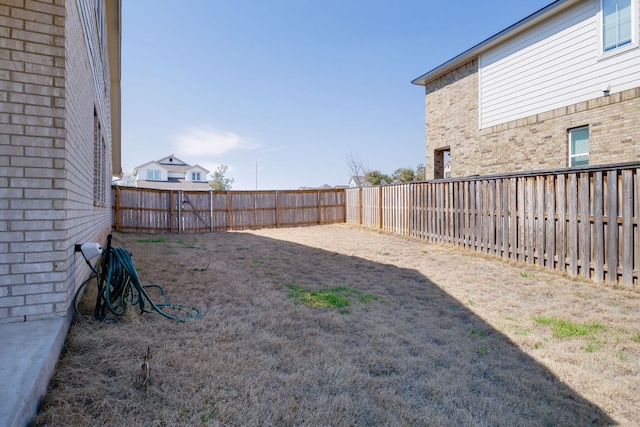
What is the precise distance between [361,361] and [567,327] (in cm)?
249

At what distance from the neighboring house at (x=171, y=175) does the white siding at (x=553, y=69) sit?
3458 cm

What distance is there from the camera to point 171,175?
42.0 meters

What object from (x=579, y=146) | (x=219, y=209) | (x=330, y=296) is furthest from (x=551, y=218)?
(x=219, y=209)

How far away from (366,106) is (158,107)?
648 inches

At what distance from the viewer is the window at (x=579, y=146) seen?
Answer: 7.71 metres

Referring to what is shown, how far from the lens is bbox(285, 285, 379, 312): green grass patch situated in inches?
163

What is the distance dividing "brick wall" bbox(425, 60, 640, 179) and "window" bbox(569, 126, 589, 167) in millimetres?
143

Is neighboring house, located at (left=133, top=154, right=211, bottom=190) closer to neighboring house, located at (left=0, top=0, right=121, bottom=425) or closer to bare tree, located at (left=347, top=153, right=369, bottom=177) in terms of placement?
bare tree, located at (left=347, top=153, right=369, bottom=177)

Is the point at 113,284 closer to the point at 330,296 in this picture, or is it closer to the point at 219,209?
the point at 330,296

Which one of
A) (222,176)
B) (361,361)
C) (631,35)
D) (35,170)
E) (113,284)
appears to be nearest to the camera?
(35,170)

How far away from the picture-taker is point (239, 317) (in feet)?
11.6

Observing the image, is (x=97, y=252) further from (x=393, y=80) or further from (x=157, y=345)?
(x=393, y=80)

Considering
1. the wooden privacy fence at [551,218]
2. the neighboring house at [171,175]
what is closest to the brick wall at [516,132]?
the wooden privacy fence at [551,218]

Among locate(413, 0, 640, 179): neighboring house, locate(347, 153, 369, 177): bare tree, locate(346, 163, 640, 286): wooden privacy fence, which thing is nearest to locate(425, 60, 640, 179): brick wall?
locate(413, 0, 640, 179): neighboring house
